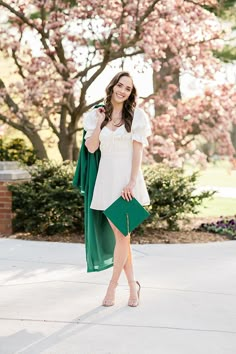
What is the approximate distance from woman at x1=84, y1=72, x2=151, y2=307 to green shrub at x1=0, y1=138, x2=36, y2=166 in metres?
5.35

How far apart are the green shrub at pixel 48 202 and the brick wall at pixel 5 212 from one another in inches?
2.4

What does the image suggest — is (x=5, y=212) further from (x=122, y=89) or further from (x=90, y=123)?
(x=122, y=89)

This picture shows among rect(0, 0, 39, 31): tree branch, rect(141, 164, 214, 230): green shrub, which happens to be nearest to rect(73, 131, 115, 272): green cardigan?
rect(141, 164, 214, 230): green shrub

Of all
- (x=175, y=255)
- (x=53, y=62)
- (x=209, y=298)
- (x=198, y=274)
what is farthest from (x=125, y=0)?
(x=209, y=298)

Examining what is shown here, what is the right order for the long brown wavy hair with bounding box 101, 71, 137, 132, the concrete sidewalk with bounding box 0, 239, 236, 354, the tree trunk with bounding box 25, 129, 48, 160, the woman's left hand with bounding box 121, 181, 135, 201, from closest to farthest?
the concrete sidewalk with bounding box 0, 239, 236, 354 → the woman's left hand with bounding box 121, 181, 135, 201 → the long brown wavy hair with bounding box 101, 71, 137, 132 → the tree trunk with bounding box 25, 129, 48, 160

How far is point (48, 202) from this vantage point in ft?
26.1

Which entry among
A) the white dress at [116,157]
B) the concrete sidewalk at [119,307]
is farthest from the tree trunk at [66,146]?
the white dress at [116,157]

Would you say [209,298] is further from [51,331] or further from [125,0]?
[125,0]

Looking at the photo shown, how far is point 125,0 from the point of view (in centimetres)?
932

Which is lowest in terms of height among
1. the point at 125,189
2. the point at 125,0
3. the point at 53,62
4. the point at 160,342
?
the point at 160,342

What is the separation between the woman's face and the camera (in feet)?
15.5

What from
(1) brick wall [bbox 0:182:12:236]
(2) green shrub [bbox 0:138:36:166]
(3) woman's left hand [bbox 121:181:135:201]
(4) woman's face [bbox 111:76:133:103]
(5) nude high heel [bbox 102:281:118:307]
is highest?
(4) woman's face [bbox 111:76:133:103]

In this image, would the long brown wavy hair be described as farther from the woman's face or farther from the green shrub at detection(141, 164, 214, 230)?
the green shrub at detection(141, 164, 214, 230)

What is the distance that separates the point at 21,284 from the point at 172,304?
131 cm
